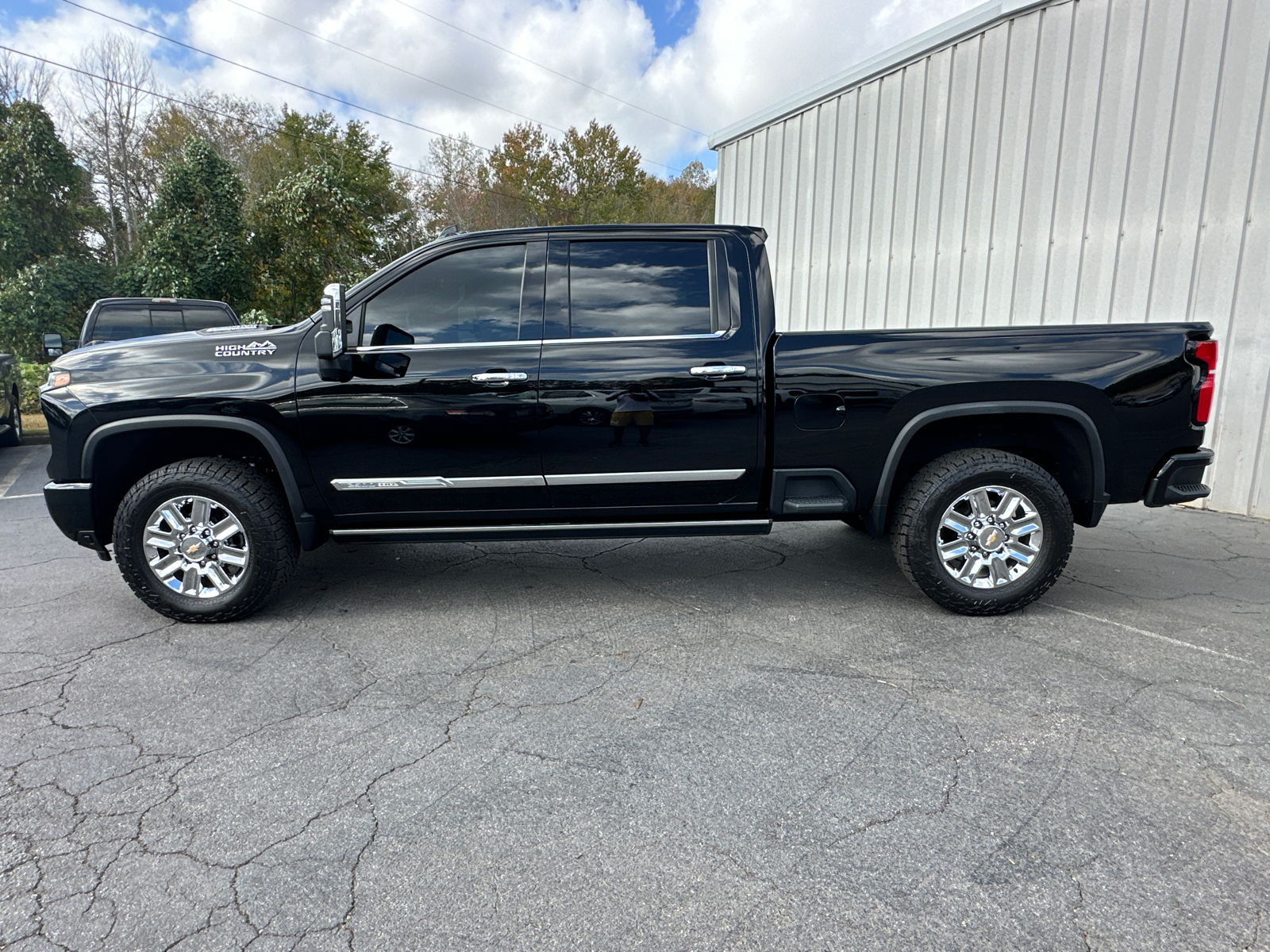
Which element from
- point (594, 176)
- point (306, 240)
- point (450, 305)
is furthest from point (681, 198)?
point (450, 305)

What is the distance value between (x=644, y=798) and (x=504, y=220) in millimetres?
37116

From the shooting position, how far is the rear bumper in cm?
397

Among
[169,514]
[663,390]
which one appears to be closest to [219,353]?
[169,514]

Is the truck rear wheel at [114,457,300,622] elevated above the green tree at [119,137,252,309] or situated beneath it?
situated beneath

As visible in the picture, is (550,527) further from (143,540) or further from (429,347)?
(143,540)

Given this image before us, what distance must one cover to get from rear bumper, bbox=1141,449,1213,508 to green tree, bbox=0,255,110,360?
1611 cm

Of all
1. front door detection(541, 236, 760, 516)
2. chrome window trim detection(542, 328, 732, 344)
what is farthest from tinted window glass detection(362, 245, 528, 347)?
front door detection(541, 236, 760, 516)

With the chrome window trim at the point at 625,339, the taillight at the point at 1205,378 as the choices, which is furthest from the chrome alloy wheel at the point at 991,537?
the chrome window trim at the point at 625,339

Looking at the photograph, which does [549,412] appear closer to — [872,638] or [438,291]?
[438,291]

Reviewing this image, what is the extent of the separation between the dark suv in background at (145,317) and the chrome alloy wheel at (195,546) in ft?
20.0

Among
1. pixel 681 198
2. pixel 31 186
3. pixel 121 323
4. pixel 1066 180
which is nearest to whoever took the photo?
pixel 1066 180

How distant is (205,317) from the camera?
987cm

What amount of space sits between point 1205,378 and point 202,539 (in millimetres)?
5109

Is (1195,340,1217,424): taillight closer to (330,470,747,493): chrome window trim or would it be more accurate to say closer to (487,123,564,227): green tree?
(330,470,747,493): chrome window trim
